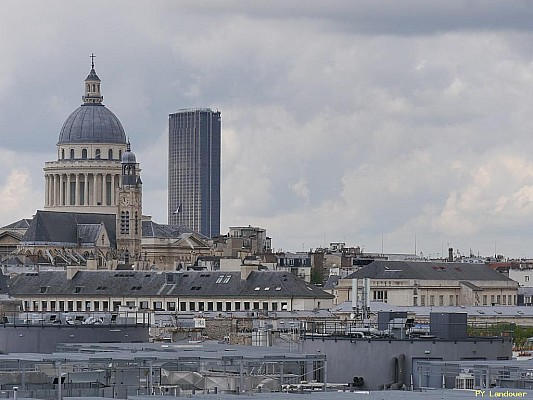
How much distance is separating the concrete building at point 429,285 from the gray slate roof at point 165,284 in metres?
18.1

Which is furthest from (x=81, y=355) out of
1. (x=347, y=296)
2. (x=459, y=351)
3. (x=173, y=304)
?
(x=347, y=296)

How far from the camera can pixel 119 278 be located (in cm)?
16325

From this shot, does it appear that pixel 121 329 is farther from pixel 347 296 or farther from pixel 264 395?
pixel 347 296

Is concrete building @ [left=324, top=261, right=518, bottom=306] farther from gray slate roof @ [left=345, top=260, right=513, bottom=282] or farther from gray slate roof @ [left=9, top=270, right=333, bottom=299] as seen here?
gray slate roof @ [left=9, top=270, right=333, bottom=299]

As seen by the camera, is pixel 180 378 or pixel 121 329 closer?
pixel 180 378

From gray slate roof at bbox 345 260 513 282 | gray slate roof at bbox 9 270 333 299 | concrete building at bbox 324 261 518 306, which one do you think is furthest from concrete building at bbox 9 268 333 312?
gray slate roof at bbox 345 260 513 282

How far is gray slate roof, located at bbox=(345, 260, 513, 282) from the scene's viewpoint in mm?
185125

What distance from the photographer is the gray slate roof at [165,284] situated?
513 feet

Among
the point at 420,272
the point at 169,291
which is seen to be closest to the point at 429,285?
the point at 420,272

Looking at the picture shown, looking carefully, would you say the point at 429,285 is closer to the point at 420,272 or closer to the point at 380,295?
the point at 420,272

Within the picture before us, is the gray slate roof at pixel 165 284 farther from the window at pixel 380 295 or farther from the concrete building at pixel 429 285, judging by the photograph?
the window at pixel 380 295

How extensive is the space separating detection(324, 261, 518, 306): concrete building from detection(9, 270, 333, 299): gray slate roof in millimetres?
18140

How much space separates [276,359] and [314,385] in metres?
2.92

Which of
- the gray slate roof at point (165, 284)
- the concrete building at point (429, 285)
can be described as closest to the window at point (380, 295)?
the concrete building at point (429, 285)
